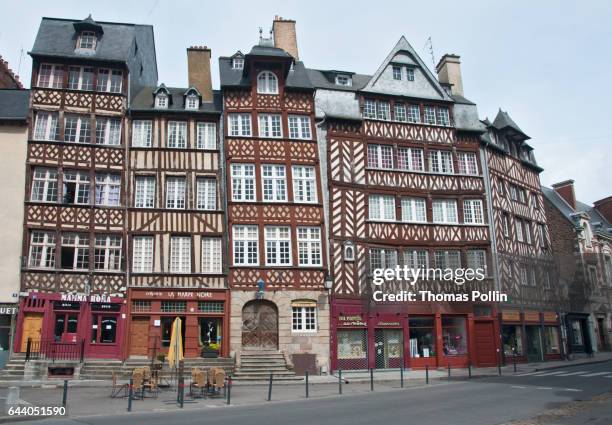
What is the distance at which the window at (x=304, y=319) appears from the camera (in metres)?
22.1

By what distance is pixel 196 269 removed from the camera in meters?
21.9

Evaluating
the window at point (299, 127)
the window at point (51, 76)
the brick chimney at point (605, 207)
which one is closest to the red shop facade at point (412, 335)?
the window at point (299, 127)

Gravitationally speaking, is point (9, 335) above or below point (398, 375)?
above

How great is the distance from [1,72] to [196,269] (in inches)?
495

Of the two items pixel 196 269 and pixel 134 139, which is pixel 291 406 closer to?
pixel 196 269

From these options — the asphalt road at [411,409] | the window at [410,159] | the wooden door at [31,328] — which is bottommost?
the asphalt road at [411,409]

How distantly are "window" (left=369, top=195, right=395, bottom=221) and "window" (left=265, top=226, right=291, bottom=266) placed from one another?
392 cm

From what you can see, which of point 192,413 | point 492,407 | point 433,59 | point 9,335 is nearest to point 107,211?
point 9,335

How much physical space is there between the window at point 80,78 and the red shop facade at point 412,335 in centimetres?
1322

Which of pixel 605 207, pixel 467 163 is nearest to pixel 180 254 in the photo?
pixel 467 163

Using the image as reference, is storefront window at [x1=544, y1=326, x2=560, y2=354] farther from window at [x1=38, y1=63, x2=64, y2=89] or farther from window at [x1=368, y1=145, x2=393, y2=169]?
window at [x1=38, y1=63, x2=64, y2=89]

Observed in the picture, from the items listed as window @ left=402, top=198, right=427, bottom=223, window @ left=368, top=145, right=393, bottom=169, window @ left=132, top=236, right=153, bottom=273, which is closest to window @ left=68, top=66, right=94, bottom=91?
window @ left=132, top=236, right=153, bottom=273

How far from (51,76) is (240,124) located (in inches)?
303

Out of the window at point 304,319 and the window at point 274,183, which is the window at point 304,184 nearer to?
the window at point 274,183
